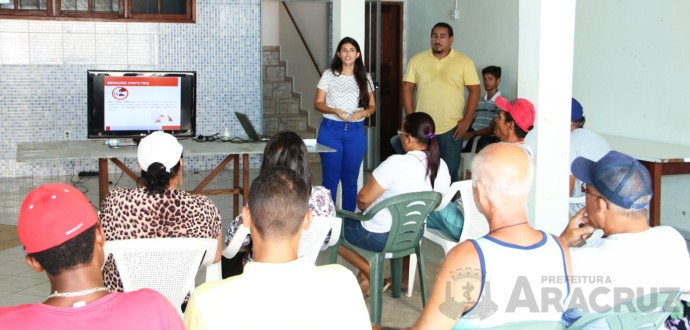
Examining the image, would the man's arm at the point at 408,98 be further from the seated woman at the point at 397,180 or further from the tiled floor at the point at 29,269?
the seated woman at the point at 397,180

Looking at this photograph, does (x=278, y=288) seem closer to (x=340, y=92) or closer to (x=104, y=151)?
(x=104, y=151)

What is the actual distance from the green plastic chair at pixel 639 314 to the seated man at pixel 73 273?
123cm

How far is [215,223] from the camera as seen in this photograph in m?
3.18

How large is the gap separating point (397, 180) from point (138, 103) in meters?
2.42

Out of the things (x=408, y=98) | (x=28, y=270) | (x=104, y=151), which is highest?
(x=408, y=98)

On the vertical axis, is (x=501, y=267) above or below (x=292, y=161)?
below

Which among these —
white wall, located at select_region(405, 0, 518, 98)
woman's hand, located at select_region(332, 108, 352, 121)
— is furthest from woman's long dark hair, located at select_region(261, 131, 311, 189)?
white wall, located at select_region(405, 0, 518, 98)

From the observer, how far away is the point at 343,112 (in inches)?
230

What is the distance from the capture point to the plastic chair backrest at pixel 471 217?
13.6 feet

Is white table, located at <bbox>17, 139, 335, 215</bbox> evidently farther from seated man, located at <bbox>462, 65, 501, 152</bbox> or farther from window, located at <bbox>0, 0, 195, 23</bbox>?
window, located at <bbox>0, 0, 195, 23</bbox>

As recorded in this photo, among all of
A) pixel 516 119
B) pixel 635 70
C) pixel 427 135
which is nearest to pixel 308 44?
pixel 635 70

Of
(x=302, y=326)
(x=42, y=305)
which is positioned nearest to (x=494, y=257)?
(x=302, y=326)

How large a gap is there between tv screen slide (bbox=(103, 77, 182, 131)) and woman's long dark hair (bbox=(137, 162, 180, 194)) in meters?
2.57

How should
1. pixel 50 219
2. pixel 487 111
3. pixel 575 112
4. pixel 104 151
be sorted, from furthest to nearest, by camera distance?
pixel 487 111 < pixel 104 151 < pixel 575 112 < pixel 50 219
